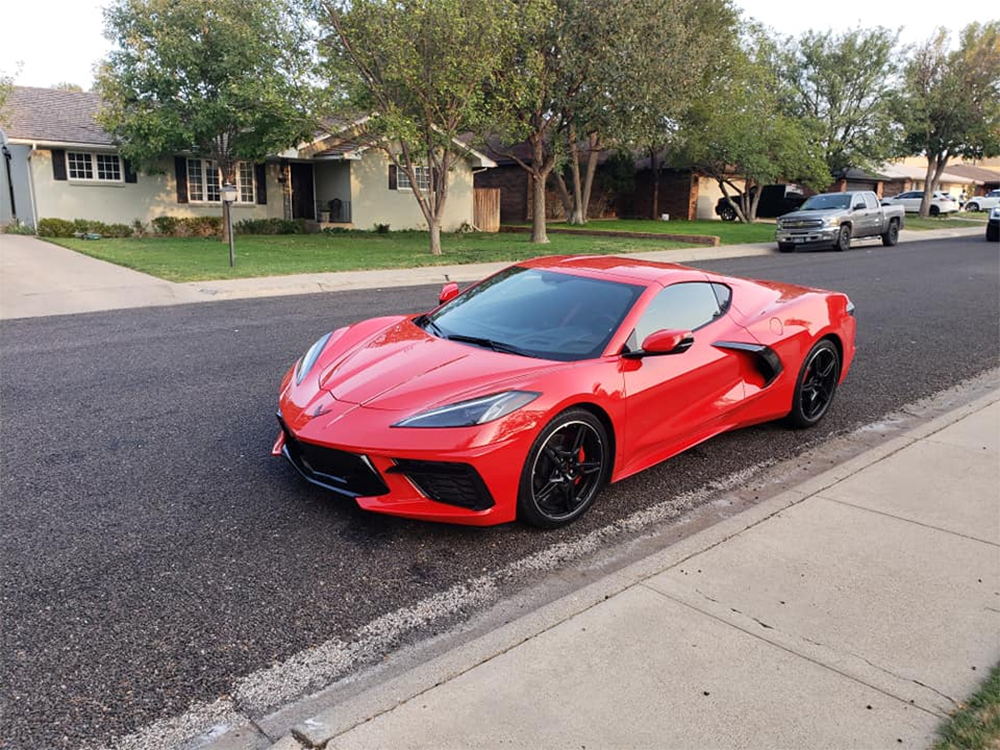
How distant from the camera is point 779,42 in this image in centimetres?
3822

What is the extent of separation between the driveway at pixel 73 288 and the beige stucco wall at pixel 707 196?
3412 cm

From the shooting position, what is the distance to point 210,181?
→ 90.3 ft

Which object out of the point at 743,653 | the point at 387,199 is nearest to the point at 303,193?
the point at 387,199

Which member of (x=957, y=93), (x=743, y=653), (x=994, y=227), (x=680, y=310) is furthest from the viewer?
(x=957, y=93)

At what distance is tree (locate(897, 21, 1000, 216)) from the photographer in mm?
35500

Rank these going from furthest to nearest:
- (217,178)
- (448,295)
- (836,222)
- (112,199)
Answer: (217,178)
(112,199)
(836,222)
(448,295)

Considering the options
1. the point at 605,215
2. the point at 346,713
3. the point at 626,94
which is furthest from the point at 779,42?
→ the point at 346,713

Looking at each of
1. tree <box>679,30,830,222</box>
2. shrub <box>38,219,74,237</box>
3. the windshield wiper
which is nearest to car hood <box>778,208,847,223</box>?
tree <box>679,30,830,222</box>

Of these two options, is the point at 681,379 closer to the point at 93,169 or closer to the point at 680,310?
the point at 680,310

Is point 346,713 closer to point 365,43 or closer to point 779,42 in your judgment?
point 365,43

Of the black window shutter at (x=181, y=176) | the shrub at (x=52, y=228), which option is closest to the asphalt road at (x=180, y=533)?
the shrub at (x=52, y=228)

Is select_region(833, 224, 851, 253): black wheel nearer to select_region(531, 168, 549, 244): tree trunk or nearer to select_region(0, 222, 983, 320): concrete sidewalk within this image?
select_region(531, 168, 549, 244): tree trunk

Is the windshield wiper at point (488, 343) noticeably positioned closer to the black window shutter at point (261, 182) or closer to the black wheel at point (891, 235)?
the black wheel at point (891, 235)

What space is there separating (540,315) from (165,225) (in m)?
24.8
